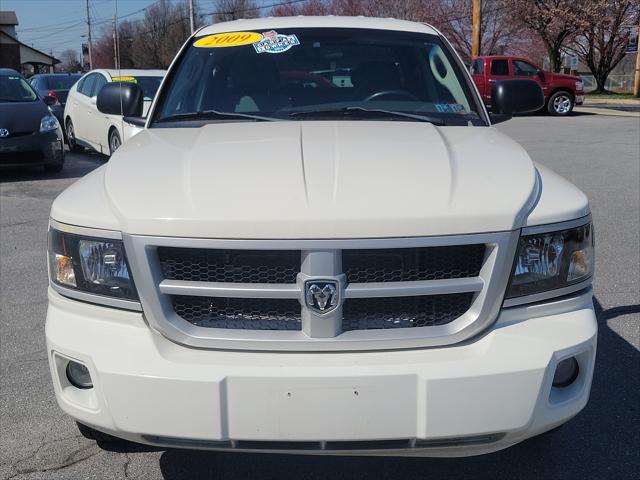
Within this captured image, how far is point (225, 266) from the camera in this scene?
2291 millimetres

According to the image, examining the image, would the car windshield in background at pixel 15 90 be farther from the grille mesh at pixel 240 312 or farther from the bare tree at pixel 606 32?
the bare tree at pixel 606 32

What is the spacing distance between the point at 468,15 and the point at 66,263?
43.3m

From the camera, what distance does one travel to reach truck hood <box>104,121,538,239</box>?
2188 millimetres

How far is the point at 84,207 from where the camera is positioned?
2443 millimetres

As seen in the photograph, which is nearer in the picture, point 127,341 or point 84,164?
point 127,341

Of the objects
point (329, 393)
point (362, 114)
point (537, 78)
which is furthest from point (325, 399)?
point (537, 78)

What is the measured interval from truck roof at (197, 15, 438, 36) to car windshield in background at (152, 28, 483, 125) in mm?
60

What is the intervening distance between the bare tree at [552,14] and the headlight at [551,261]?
2875 centimetres

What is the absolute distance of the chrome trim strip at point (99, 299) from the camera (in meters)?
2.32

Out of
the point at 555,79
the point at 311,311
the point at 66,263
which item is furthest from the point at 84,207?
the point at 555,79

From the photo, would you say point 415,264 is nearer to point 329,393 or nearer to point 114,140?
point 329,393

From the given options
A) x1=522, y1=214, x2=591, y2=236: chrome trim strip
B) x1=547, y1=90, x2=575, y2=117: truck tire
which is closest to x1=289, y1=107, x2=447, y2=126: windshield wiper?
x1=522, y1=214, x2=591, y2=236: chrome trim strip

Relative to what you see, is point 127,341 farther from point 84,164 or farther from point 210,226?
point 84,164

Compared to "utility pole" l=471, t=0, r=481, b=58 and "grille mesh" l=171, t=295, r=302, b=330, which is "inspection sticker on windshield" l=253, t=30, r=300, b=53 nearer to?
"grille mesh" l=171, t=295, r=302, b=330
